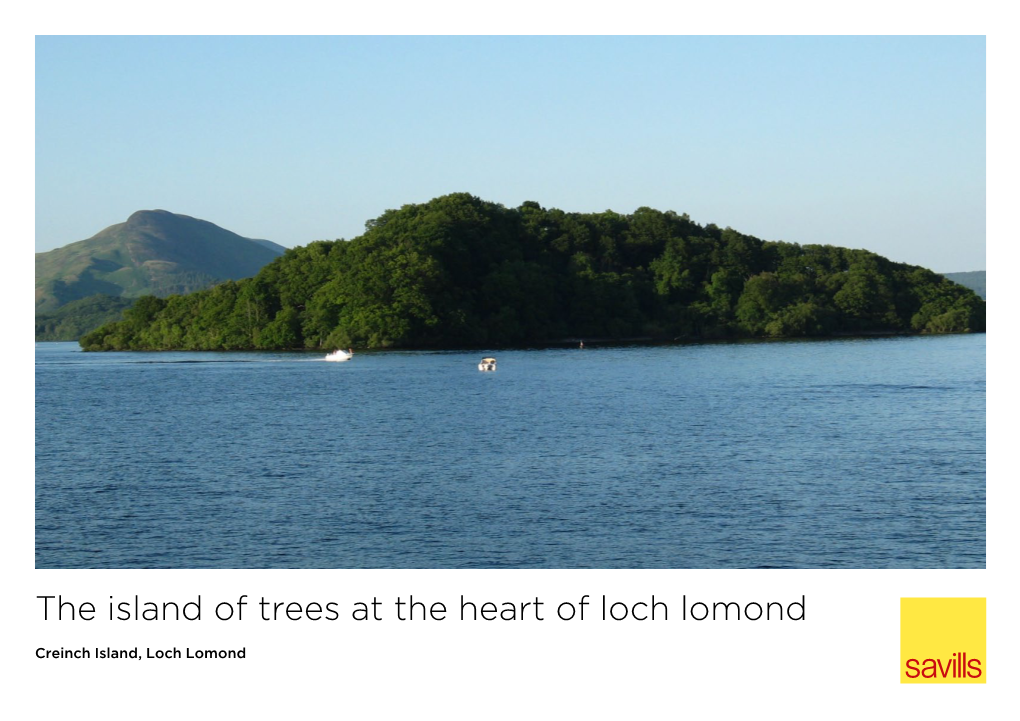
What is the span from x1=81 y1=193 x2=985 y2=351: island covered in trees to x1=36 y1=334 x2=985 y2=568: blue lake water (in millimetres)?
83009

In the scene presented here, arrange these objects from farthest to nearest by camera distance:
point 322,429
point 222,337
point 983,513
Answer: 1. point 222,337
2. point 322,429
3. point 983,513

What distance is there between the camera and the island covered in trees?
162625mm

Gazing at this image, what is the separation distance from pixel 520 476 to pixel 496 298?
137894 millimetres

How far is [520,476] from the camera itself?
36.0 metres

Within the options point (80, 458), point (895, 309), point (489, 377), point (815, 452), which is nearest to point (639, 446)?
point (815, 452)

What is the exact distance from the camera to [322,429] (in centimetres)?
5222

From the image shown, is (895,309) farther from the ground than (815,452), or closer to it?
farther from the ground
